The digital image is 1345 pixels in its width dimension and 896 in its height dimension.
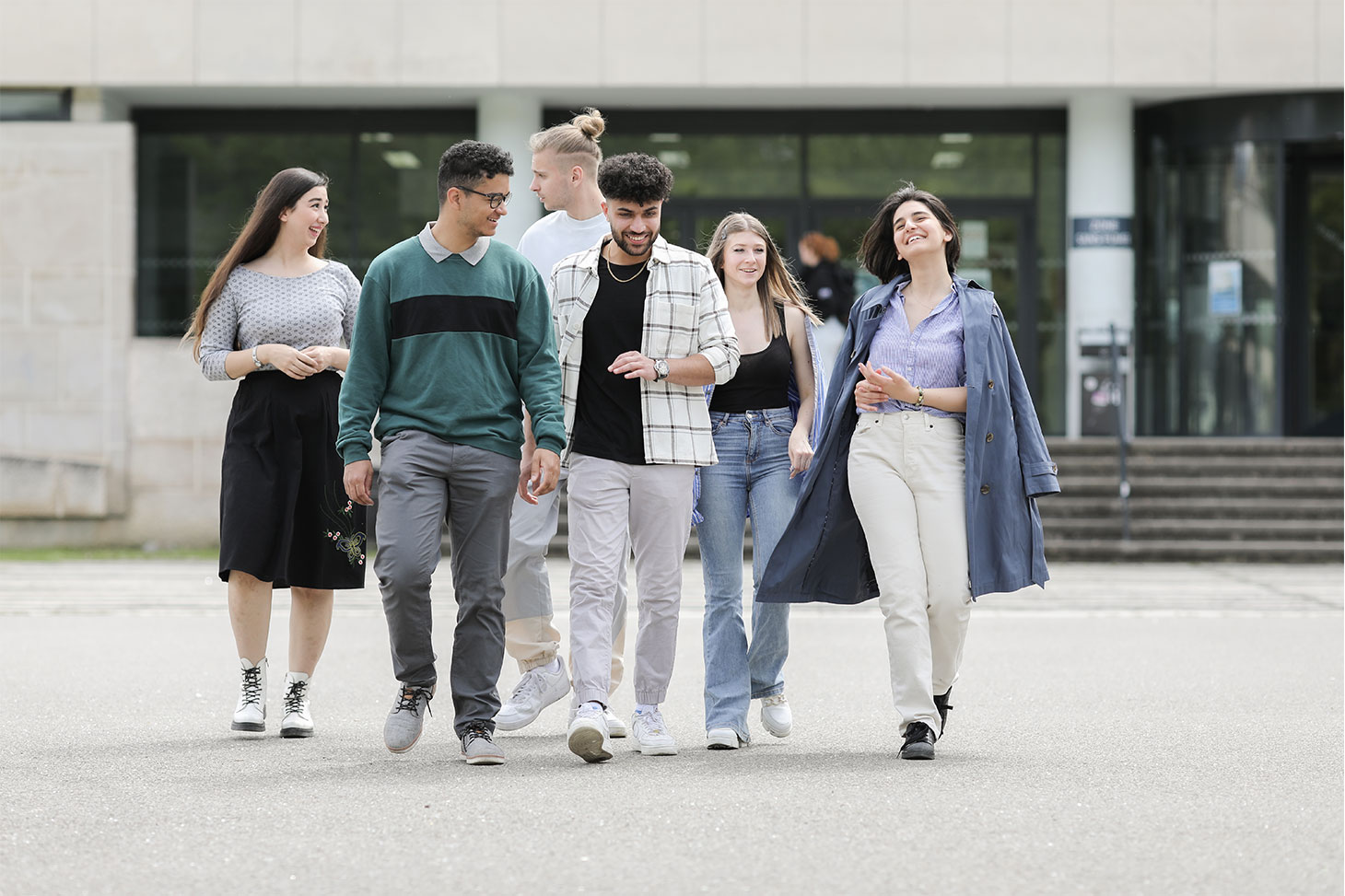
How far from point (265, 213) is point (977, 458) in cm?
275

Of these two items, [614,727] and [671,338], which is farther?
[614,727]

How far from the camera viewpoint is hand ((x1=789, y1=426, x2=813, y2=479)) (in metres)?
6.08

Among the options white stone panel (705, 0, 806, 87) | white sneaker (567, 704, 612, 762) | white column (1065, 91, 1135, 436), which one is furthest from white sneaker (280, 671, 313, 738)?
white column (1065, 91, 1135, 436)

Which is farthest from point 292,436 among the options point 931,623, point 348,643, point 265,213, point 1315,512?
point 1315,512

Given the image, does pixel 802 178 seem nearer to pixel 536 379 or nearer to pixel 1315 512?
pixel 1315 512

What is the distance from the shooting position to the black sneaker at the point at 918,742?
18.6ft

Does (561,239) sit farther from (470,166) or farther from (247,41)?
(247,41)

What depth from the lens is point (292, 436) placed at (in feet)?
20.6

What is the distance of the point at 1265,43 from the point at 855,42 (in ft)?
13.6

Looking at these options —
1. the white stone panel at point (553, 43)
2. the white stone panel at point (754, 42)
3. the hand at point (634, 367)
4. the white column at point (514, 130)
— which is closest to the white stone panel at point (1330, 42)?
the white stone panel at point (754, 42)

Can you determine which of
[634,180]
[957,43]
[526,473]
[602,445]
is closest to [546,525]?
[526,473]

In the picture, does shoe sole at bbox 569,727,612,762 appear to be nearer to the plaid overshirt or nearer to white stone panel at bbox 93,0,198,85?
the plaid overshirt

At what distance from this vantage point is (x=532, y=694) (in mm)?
6316

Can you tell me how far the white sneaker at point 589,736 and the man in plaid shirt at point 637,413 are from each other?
98 mm
